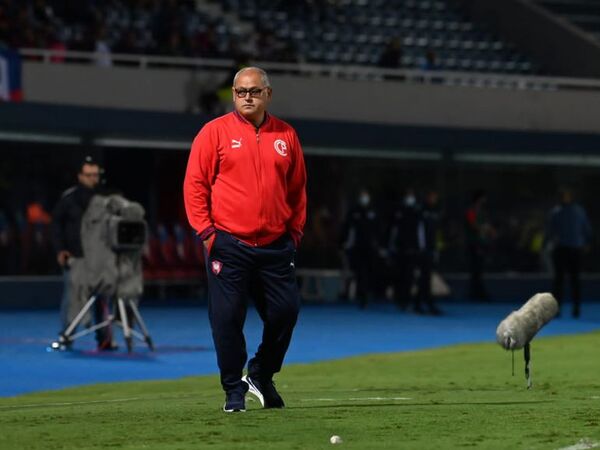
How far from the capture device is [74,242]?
62.9ft

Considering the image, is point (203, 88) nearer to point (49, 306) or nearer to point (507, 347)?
point (49, 306)

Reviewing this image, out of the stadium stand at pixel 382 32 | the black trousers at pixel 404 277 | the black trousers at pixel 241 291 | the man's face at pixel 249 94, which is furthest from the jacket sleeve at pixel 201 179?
the stadium stand at pixel 382 32

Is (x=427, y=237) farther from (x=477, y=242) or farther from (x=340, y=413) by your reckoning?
(x=340, y=413)

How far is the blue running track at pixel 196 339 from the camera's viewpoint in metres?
16.9

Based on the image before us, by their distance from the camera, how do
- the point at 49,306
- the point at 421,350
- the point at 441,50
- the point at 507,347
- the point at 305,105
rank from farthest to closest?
the point at 441,50 < the point at 305,105 < the point at 49,306 < the point at 421,350 < the point at 507,347

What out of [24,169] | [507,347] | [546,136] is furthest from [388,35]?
[507,347]

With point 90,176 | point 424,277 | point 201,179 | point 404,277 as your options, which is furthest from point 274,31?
point 201,179

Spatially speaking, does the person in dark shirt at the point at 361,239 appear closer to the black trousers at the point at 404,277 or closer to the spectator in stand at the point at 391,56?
the black trousers at the point at 404,277

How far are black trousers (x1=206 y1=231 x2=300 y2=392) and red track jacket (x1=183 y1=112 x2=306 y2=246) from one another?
0.31 ft

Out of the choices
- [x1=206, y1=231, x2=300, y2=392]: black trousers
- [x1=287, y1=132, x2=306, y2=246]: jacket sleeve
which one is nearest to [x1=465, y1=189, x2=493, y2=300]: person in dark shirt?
[x1=287, y1=132, x2=306, y2=246]: jacket sleeve

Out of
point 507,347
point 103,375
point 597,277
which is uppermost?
point 507,347

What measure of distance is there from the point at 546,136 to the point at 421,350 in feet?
50.4

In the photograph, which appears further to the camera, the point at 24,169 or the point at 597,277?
the point at 597,277

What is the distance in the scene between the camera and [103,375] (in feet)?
54.3
